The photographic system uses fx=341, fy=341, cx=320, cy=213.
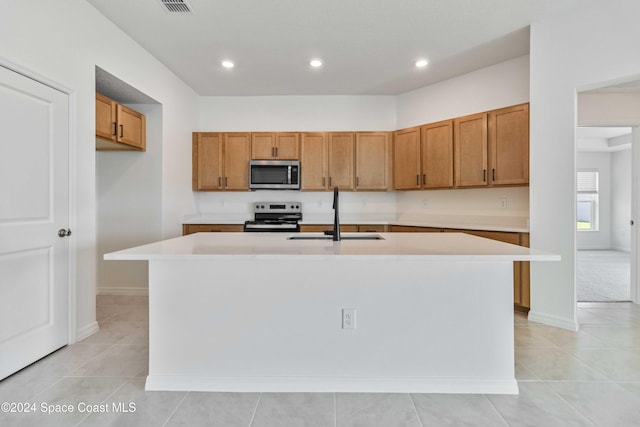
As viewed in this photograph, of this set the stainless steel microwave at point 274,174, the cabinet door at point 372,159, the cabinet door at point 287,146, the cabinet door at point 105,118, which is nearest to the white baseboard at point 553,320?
the cabinet door at point 372,159

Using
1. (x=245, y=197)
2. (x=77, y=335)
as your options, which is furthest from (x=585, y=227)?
(x=77, y=335)

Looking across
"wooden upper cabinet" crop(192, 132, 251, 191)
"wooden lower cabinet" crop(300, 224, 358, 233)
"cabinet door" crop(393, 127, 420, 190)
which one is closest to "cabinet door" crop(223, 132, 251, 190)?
"wooden upper cabinet" crop(192, 132, 251, 191)

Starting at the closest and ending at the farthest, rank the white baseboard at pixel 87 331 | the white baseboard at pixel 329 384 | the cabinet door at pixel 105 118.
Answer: the white baseboard at pixel 329 384 < the white baseboard at pixel 87 331 < the cabinet door at pixel 105 118

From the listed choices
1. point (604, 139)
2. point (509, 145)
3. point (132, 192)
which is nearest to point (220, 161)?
point (132, 192)

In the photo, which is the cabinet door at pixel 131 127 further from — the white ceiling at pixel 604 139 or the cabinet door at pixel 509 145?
the white ceiling at pixel 604 139

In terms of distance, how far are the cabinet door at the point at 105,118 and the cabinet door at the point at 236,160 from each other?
1641mm

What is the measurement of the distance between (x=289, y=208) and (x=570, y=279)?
3260 millimetres

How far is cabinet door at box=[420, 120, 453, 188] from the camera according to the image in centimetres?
400

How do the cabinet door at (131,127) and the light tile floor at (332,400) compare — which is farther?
the cabinet door at (131,127)

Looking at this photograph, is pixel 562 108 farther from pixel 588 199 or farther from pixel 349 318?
pixel 588 199

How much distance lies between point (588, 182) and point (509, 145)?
626 cm

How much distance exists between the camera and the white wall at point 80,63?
2.10m

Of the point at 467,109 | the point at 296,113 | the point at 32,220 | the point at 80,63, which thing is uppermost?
the point at 296,113

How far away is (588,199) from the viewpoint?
8039 millimetres
